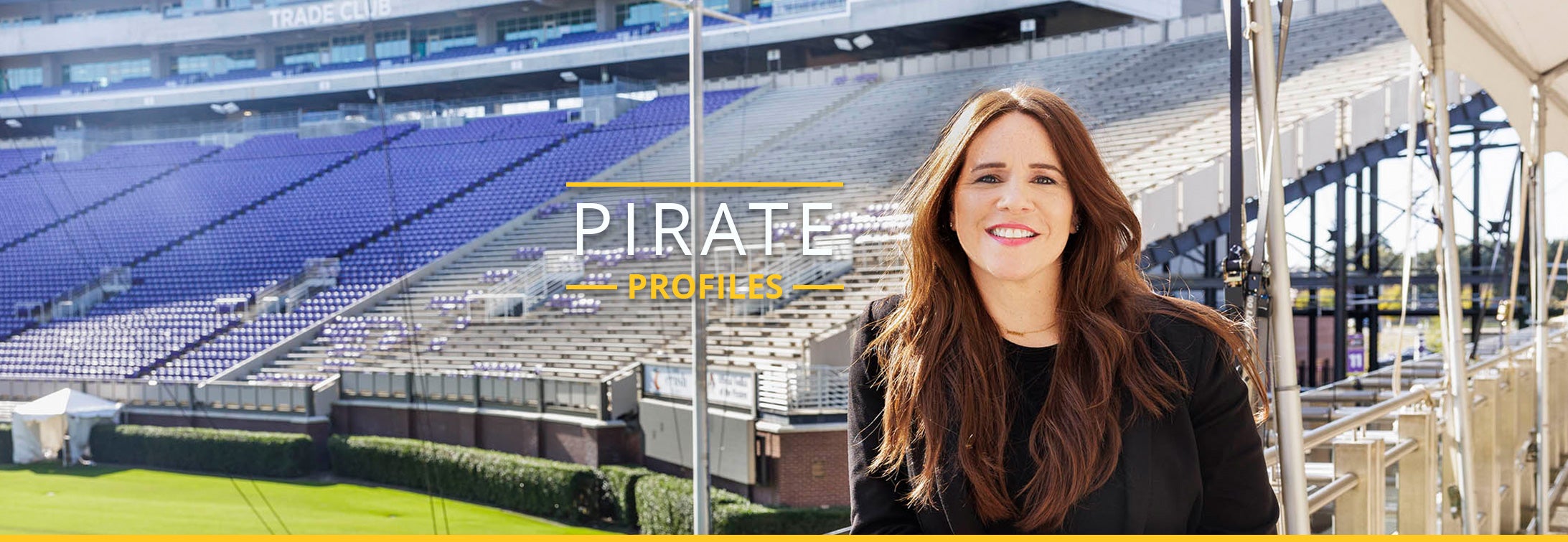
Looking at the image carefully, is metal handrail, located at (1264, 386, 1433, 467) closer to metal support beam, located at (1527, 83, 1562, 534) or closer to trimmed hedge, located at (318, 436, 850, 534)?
metal support beam, located at (1527, 83, 1562, 534)

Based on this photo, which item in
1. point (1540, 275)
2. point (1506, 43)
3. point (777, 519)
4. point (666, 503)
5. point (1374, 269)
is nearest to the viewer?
point (1506, 43)

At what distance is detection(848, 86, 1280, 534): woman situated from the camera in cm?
53

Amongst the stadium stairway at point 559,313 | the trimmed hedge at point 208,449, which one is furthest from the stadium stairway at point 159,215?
the stadium stairway at point 559,313

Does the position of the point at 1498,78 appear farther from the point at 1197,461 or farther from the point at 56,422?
the point at 56,422

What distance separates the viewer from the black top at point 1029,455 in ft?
1.77

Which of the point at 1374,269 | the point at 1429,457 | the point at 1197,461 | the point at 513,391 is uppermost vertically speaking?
the point at 1197,461

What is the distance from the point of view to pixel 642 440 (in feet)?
26.5

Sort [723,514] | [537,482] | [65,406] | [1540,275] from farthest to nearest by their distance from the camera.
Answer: [537,482] → [723,514] → [65,406] → [1540,275]

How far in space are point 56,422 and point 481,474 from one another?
8.78 feet

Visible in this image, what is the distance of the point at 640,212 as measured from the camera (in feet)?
37.7

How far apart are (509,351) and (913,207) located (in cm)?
915

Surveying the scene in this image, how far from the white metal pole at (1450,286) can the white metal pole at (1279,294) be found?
793 mm

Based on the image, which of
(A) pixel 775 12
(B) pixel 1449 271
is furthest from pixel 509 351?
(B) pixel 1449 271

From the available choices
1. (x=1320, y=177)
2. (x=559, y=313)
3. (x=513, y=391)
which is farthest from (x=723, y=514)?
(x=1320, y=177)
